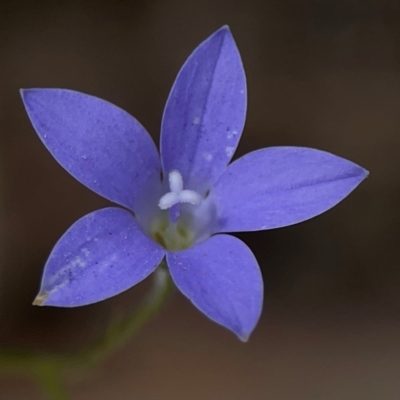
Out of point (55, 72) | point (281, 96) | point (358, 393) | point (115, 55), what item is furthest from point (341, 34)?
point (358, 393)

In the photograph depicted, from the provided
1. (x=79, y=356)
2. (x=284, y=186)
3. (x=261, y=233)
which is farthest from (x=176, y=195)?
(x=261, y=233)

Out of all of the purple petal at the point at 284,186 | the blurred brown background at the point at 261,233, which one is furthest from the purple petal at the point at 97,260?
the blurred brown background at the point at 261,233

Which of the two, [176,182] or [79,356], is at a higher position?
[176,182]

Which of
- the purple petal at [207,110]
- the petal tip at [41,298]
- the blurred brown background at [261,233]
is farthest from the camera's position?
the blurred brown background at [261,233]

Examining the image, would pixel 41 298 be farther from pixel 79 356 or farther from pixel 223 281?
pixel 79 356

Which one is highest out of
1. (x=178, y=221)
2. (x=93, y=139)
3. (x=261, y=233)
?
(x=93, y=139)

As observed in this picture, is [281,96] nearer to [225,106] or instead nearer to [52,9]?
[52,9]

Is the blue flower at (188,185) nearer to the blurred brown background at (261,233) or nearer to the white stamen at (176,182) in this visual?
the white stamen at (176,182)
